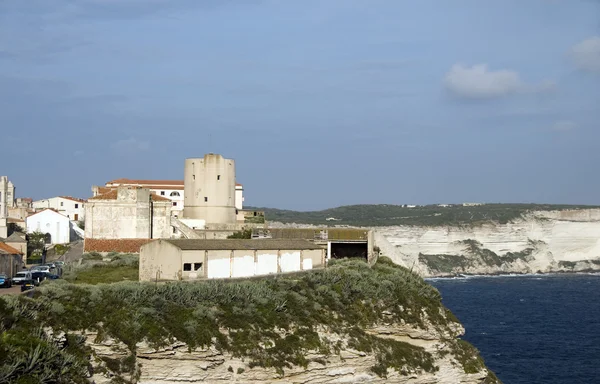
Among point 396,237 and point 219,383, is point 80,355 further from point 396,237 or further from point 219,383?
point 396,237

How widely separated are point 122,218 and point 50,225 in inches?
1258

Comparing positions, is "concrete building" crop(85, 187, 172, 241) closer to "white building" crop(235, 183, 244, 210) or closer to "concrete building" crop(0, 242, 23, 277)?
"concrete building" crop(0, 242, 23, 277)

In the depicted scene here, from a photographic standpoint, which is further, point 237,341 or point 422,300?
point 422,300

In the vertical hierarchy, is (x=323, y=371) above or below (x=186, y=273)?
below

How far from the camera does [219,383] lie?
1344 inches

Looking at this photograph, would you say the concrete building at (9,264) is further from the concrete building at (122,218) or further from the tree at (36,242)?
the tree at (36,242)

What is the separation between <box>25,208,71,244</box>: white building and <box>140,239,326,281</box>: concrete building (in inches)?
A: 1649

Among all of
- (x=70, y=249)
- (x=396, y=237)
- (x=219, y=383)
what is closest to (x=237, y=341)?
(x=219, y=383)

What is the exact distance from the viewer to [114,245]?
53.2 m

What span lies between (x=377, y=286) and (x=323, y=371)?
907 centimetres

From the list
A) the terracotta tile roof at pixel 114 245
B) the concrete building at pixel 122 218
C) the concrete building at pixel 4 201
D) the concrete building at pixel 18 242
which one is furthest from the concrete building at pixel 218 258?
the concrete building at pixel 4 201

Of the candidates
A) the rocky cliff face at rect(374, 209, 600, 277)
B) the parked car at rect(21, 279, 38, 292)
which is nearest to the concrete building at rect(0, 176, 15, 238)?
the parked car at rect(21, 279, 38, 292)

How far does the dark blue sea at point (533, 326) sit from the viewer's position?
65125 millimetres

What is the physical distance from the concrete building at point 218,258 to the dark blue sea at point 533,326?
72.7 ft
